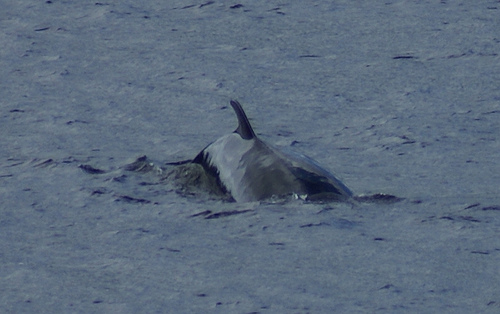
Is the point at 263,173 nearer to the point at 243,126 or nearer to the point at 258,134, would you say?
the point at 243,126

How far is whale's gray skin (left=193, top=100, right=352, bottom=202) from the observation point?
21.2ft

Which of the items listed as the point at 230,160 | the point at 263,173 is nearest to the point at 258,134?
the point at 230,160

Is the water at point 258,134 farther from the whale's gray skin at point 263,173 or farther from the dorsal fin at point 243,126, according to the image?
the dorsal fin at point 243,126

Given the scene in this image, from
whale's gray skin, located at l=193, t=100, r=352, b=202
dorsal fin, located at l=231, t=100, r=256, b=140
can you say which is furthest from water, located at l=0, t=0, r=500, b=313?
dorsal fin, located at l=231, t=100, r=256, b=140

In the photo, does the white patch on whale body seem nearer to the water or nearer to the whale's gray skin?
the whale's gray skin

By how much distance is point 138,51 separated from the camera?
9812mm

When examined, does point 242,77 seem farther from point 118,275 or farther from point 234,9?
point 118,275

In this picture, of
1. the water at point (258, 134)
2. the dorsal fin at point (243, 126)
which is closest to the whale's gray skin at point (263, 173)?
the dorsal fin at point (243, 126)

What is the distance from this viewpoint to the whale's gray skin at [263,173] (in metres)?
6.46

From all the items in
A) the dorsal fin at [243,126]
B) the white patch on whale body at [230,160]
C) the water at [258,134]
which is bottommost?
the water at [258,134]

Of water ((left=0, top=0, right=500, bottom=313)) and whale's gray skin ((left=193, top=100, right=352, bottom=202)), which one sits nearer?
water ((left=0, top=0, right=500, bottom=313))

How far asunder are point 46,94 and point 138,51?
1.21 meters

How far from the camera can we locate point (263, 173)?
6508mm

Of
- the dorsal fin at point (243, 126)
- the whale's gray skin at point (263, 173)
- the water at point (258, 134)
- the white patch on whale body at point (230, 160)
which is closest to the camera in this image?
the water at point (258, 134)
